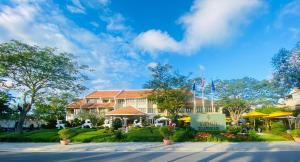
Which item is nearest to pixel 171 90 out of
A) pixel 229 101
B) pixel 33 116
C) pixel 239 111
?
pixel 229 101

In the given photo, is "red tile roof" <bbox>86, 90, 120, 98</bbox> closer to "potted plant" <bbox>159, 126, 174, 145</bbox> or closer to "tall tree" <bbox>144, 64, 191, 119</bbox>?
"tall tree" <bbox>144, 64, 191, 119</bbox>

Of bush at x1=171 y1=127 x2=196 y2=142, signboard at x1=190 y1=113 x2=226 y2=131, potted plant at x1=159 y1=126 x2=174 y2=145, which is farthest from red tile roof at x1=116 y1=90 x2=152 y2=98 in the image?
potted plant at x1=159 y1=126 x2=174 y2=145

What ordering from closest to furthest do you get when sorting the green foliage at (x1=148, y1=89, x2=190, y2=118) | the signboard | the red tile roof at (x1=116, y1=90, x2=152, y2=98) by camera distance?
the signboard, the green foliage at (x1=148, y1=89, x2=190, y2=118), the red tile roof at (x1=116, y1=90, x2=152, y2=98)

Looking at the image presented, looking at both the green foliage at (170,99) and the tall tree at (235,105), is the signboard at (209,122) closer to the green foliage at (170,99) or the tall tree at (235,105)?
the green foliage at (170,99)

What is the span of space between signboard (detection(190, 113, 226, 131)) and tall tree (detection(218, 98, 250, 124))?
2534 cm

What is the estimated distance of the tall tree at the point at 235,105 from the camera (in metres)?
53.2

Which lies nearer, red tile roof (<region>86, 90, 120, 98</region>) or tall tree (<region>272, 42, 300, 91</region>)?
tall tree (<region>272, 42, 300, 91</region>)

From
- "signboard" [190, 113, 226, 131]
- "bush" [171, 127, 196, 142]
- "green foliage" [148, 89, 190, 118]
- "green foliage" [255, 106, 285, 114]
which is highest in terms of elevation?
"green foliage" [148, 89, 190, 118]

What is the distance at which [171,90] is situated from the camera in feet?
151

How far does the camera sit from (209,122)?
2869 cm

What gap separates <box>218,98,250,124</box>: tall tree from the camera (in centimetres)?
5319

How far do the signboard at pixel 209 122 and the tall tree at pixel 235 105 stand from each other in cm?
2534

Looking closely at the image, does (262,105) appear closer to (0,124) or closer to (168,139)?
(168,139)

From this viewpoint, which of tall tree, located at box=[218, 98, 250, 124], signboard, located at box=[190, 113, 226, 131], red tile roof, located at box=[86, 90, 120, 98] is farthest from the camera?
red tile roof, located at box=[86, 90, 120, 98]
